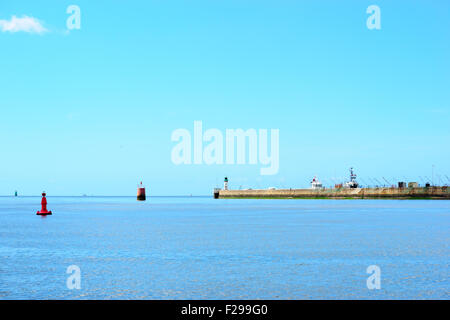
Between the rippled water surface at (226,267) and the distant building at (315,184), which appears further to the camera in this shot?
the distant building at (315,184)

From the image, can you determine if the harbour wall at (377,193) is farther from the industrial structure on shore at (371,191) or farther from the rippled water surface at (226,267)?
the rippled water surface at (226,267)

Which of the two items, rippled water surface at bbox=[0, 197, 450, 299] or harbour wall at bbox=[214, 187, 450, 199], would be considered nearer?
rippled water surface at bbox=[0, 197, 450, 299]

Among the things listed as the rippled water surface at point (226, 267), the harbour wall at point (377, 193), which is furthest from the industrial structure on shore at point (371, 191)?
the rippled water surface at point (226, 267)

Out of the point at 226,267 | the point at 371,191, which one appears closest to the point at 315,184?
the point at 371,191

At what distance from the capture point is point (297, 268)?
21984mm

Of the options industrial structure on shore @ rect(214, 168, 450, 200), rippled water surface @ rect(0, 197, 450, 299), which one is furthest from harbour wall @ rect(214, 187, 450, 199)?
rippled water surface @ rect(0, 197, 450, 299)

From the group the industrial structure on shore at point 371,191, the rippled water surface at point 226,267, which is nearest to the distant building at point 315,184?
the industrial structure on shore at point 371,191

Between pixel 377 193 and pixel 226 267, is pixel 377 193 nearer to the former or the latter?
pixel 377 193

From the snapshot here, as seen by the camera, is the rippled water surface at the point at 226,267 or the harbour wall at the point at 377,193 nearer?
the rippled water surface at the point at 226,267

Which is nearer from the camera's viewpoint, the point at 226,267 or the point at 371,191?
the point at 226,267

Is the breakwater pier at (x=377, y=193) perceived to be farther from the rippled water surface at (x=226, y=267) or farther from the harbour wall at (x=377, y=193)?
the rippled water surface at (x=226, y=267)

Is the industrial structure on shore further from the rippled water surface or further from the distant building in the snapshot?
the rippled water surface

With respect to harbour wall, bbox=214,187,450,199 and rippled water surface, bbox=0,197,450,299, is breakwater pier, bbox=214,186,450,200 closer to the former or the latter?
harbour wall, bbox=214,187,450,199
